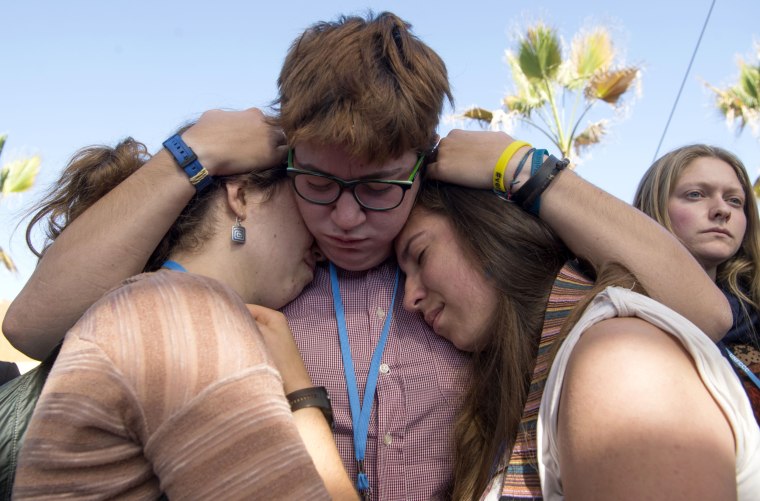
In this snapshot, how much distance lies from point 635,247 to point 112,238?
1572 millimetres

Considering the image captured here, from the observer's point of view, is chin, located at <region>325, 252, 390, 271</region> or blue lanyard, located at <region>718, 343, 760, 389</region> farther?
blue lanyard, located at <region>718, 343, 760, 389</region>

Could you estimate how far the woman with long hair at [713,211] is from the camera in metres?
4.34

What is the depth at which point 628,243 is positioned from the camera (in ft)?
6.82

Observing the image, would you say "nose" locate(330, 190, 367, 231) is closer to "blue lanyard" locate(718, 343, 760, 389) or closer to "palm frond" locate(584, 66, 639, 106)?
"blue lanyard" locate(718, 343, 760, 389)

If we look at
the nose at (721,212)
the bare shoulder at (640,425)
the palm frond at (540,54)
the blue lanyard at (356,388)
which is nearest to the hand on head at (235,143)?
the blue lanyard at (356,388)

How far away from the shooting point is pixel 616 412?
1.45 meters

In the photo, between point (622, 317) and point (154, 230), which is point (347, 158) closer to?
point (154, 230)

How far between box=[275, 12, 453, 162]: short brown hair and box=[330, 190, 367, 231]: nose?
0.15 meters

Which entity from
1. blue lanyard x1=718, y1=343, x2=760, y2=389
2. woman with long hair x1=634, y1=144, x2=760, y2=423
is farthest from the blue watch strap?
woman with long hair x1=634, y1=144, x2=760, y2=423

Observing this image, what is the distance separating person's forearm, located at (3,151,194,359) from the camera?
206 centimetres

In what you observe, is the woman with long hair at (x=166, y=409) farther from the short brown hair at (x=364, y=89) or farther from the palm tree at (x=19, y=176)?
the palm tree at (x=19, y=176)

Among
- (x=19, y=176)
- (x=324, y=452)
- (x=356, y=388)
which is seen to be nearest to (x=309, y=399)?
(x=324, y=452)

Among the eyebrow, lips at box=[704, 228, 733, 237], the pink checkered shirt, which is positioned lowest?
lips at box=[704, 228, 733, 237]

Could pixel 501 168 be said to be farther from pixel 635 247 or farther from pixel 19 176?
pixel 19 176
